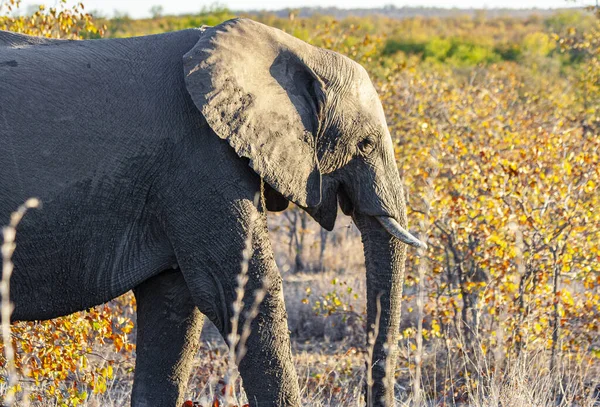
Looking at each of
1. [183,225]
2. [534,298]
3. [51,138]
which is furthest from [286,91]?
[534,298]

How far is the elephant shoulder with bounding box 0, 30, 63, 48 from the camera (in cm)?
492

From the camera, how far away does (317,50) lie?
16.4 ft

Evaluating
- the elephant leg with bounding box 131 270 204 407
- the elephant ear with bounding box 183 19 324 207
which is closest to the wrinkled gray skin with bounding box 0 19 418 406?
the elephant ear with bounding box 183 19 324 207

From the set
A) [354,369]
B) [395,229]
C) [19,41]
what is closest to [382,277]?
[395,229]

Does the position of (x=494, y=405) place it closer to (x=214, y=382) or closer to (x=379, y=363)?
(x=379, y=363)

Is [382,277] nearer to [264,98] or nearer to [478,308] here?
[264,98]

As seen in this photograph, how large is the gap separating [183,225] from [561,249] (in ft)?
12.0

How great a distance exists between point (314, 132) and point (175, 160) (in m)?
0.69

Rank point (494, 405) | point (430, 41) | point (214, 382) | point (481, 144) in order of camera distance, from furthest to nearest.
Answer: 1. point (430, 41)
2. point (481, 144)
3. point (214, 382)
4. point (494, 405)

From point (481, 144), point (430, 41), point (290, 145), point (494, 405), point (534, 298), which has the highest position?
point (430, 41)

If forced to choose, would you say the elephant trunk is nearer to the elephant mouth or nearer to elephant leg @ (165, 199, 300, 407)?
the elephant mouth

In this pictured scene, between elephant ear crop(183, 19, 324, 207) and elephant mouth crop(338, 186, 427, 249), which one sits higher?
elephant ear crop(183, 19, 324, 207)

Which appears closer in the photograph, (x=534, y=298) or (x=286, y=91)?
(x=286, y=91)

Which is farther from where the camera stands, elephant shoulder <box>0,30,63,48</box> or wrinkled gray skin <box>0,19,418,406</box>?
elephant shoulder <box>0,30,63,48</box>
